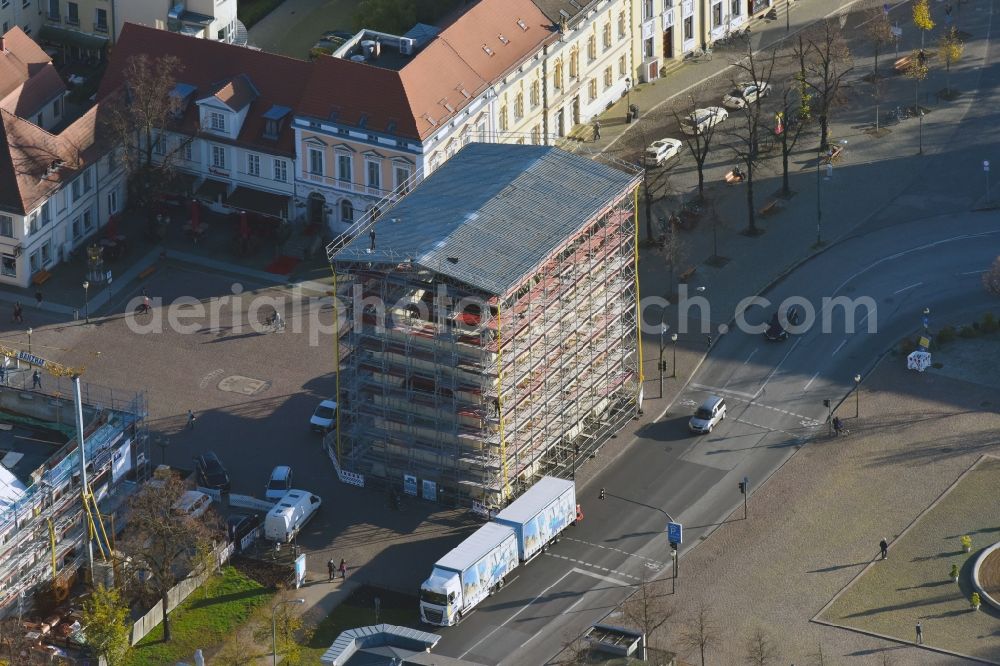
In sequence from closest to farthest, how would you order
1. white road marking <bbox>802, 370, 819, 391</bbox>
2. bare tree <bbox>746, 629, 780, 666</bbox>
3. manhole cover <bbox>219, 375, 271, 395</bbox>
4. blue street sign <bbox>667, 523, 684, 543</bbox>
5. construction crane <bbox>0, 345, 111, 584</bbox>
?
1. bare tree <bbox>746, 629, 780, 666</bbox>
2. construction crane <bbox>0, 345, 111, 584</bbox>
3. blue street sign <bbox>667, 523, 684, 543</bbox>
4. white road marking <bbox>802, 370, 819, 391</bbox>
5. manhole cover <bbox>219, 375, 271, 395</bbox>

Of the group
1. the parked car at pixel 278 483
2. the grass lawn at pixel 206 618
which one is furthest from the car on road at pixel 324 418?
the grass lawn at pixel 206 618

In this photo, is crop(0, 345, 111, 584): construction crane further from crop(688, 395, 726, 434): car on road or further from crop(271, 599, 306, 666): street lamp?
crop(688, 395, 726, 434): car on road

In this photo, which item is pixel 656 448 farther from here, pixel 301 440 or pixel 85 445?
pixel 85 445

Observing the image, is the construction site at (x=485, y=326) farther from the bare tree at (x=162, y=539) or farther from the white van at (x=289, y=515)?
the bare tree at (x=162, y=539)

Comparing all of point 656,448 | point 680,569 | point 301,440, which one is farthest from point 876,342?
point 301,440

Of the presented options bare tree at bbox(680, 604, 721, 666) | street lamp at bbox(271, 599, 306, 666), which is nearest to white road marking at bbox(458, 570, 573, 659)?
bare tree at bbox(680, 604, 721, 666)
